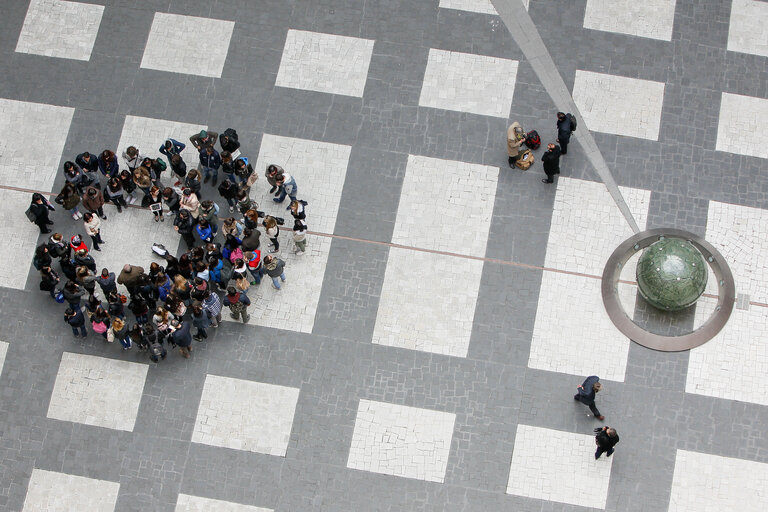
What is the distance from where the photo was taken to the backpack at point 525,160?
19.3m

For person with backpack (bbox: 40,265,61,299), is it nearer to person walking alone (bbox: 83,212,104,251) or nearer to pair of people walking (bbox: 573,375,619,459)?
person walking alone (bbox: 83,212,104,251)

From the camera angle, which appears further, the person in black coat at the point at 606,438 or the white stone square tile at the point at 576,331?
the white stone square tile at the point at 576,331

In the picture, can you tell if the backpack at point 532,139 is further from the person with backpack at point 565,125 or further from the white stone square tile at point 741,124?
the white stone square tile at point 741,124

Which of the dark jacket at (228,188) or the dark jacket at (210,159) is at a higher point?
the dark jacket at (210,159)

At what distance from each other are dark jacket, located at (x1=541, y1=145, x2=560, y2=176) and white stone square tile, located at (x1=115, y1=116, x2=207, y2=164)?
706 centimetres

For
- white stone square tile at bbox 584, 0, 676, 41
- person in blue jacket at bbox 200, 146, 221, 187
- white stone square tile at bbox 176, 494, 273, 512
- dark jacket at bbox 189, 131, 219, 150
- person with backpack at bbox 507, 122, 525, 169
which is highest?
white stone square tile at bbox 584, 0, 676, 41

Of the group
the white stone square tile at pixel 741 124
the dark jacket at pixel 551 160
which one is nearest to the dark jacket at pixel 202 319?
the dark jacket at pixel 551 160

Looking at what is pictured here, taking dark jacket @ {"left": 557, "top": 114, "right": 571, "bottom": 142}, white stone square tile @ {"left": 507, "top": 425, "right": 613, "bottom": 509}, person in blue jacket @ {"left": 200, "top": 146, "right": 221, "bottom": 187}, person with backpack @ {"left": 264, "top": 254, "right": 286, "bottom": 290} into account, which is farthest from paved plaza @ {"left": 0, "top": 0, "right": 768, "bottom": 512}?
dark jacket @ {"left": 557, "top": 114, "right": 571, "bottom": 142}

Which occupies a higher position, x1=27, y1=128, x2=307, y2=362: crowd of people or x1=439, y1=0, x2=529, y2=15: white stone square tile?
x1=439, y1=0, x2=529, y2=15: white stone square tile

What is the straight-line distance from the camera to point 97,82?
20.5 m

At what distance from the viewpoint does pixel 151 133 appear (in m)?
20.1

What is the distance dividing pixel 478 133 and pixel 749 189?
5568 mm

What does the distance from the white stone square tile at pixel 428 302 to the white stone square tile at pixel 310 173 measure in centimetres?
163

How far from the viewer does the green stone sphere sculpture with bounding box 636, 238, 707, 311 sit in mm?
17312
